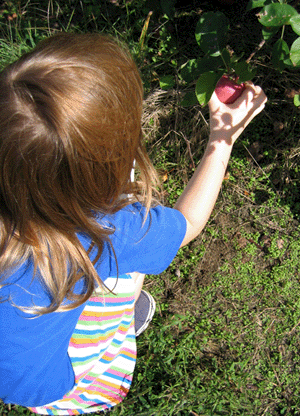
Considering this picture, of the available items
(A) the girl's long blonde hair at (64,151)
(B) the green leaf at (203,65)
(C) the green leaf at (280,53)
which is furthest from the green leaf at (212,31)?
(A) the girl's long blonde hair at (64,151)

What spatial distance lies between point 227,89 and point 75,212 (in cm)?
93

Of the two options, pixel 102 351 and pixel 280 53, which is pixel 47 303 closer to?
pixel 102 351

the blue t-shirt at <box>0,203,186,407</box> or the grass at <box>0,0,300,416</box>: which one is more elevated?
the blue t-shirt at <box>0,203,186,407</box>

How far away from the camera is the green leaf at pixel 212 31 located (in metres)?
1.51

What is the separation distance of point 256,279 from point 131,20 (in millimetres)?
1884

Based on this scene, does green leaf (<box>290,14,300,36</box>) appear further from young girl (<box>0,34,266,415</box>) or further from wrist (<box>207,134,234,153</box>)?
wrist (<box>207,134,234,153</box>)

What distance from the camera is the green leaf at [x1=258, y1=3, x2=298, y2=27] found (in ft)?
4.17

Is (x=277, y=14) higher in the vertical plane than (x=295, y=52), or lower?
higher

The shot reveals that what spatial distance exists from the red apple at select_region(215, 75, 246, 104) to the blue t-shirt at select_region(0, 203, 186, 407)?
61cm

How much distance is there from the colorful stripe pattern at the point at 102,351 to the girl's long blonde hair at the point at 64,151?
263 millimetres

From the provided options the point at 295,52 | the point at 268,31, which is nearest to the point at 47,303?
the point at 295,52

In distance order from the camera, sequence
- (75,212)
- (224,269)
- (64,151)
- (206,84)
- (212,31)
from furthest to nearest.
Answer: (224,269) < (212,31) < (206,84) < (75,212) < (64,151)

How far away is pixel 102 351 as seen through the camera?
5.16ft

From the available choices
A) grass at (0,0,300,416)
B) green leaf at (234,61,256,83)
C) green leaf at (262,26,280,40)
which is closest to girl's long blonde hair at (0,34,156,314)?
green leaf at (234,61,256,83)
